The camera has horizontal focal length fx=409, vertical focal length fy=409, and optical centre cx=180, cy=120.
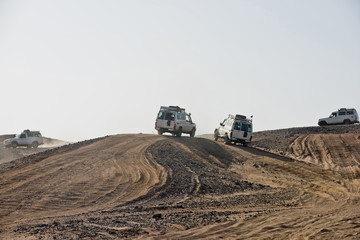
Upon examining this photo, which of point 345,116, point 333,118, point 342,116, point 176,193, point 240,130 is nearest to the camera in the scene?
point 176,193

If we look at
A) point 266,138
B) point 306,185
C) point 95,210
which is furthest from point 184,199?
point 266,138

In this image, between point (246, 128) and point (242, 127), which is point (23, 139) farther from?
point (246, 128)

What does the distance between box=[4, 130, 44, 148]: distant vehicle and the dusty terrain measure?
643 inches

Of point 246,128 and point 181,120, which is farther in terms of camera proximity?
point 181,120

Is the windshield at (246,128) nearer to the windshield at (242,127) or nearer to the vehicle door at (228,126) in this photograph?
the windshield at (242,127)

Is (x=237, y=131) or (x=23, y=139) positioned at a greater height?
(x=237, y=131)

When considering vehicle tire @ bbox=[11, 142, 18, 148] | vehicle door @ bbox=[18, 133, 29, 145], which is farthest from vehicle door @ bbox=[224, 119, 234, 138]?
vehicle tire @ bbox=[11, 142, 18, 148]

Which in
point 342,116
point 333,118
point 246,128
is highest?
point 342,116

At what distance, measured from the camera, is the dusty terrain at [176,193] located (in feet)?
34.1

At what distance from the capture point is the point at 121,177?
17.7 m

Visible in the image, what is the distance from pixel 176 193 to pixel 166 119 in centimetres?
1778

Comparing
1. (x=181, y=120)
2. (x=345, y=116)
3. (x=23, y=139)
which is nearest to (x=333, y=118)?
(x=345, y=116)

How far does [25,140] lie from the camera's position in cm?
4175

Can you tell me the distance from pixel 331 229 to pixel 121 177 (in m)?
9.73
